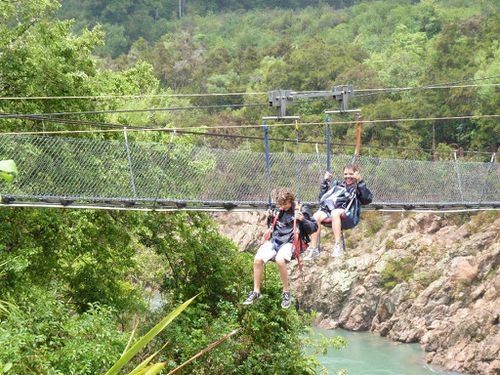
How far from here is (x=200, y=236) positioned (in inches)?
543

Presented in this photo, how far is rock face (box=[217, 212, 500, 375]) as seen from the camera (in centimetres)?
2527

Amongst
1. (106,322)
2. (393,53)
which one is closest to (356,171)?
(106,322)

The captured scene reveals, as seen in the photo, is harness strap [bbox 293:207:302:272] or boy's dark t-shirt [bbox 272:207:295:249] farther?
boy's dark t-shirt [bbox 272:207:295:249]

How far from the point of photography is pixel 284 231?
7.96 meters

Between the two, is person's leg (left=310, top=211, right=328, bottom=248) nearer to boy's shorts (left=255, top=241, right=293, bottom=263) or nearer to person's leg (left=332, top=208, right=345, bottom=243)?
person's leg (left=332, top=208, right=345, bottom=243)

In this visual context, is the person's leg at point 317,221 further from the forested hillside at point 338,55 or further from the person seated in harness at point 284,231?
the forested hillside at point 338,55

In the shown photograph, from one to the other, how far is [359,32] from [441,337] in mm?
39212

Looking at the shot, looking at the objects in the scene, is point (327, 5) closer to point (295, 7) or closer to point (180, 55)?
point (295, 7)

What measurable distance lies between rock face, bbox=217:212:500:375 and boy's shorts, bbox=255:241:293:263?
1628 centimetres

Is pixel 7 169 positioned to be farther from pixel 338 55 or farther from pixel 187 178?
pixel 338 55

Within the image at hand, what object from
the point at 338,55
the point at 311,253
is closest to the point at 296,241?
the point at 311,253

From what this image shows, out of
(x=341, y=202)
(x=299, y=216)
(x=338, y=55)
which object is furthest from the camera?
(x=338, y=55)

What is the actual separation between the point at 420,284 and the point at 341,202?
845 inches

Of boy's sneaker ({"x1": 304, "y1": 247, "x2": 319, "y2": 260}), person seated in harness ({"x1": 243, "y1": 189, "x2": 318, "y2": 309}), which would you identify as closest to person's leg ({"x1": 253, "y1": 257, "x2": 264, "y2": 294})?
person seated in harness ({"x1": 243, "y1": 189, "x2": 318, "y2": 309})
